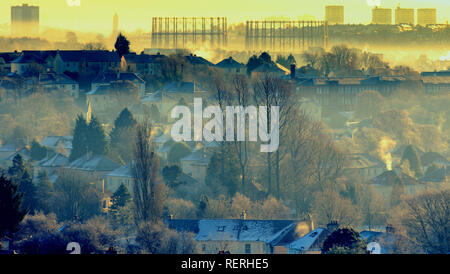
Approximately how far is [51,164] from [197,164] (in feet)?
18.2

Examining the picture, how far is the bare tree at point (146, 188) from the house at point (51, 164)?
1053 centimetres

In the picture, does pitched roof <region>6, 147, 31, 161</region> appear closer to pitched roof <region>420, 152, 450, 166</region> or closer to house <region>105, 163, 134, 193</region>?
house <region>105, 163, 134, 193</region>

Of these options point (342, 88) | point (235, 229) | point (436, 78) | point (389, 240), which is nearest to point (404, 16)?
point (436, 78)

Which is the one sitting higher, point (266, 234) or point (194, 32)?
point (194, 32)

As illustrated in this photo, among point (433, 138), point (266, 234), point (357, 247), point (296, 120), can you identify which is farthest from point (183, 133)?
point (357, 247)

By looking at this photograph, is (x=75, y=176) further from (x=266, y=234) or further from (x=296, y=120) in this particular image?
(x=266, y=234)

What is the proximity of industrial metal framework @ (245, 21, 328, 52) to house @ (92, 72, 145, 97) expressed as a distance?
29285mm

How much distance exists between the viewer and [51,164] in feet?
129

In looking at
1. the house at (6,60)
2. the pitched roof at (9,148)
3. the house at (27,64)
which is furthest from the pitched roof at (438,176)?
the house at (6,60)

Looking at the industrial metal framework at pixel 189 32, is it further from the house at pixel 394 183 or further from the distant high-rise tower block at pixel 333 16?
the house at pixel 394 183

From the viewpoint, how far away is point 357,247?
19.9 meters

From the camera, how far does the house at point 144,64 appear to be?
59.0 meters
